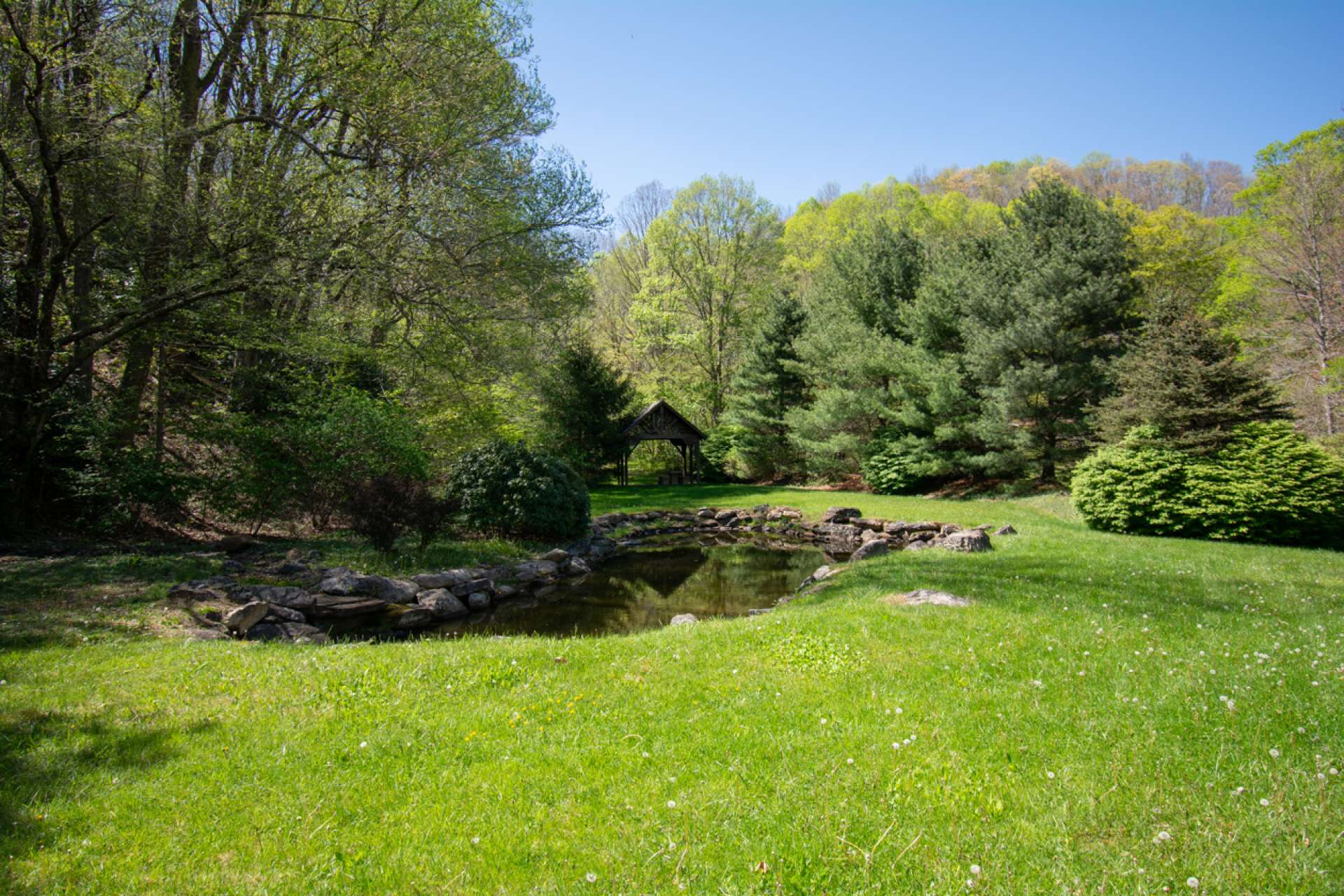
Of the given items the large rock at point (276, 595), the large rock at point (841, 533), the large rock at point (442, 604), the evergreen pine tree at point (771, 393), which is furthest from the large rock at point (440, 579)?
the evergreen pine tree at point (771, 393)

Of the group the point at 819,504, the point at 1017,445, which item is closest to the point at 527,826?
the point at 819,504

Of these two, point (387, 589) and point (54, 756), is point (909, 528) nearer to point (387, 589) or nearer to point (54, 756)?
point (387, 589)

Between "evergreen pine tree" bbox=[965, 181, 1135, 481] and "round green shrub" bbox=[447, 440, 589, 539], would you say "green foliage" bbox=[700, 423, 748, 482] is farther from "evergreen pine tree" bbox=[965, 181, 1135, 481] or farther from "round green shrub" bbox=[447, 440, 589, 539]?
"round green shrub" bbox=[447, 440, 589, 539]

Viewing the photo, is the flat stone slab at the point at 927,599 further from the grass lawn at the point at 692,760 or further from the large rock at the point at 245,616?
the large rock at the point at 245,616

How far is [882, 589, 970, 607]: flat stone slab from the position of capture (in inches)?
255

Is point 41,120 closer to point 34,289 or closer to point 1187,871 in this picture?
point 34,289

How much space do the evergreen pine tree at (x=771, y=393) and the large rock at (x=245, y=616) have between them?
2273 cm

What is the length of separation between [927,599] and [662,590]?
4.92 meters

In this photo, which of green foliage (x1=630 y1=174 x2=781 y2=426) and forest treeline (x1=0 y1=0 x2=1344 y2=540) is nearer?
forest treeline (x1=0 y1=0 x2=1344 y2=540)

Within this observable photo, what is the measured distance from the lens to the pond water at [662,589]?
8.45 metres

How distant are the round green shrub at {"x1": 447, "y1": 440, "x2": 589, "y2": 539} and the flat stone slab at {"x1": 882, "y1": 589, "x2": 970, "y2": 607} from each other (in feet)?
23.9

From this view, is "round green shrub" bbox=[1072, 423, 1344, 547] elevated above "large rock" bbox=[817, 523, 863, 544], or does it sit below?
above

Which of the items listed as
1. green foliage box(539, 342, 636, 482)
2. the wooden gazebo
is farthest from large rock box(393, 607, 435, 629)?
the wooden gazebo

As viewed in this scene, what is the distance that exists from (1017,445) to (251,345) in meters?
19.7
